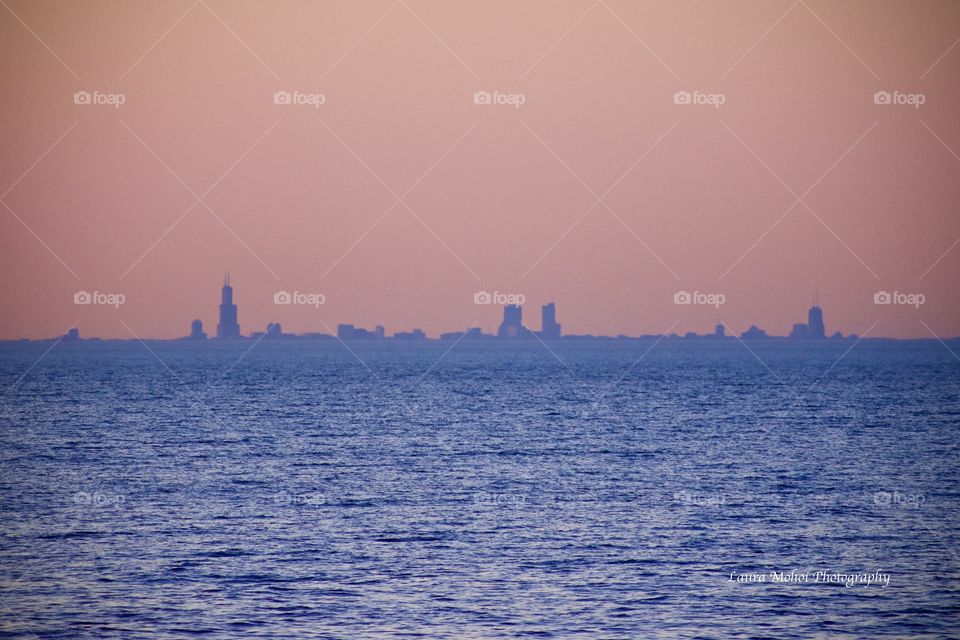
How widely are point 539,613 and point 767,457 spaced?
39.0 m

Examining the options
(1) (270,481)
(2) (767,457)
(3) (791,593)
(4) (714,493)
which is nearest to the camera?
(3) (791,593)

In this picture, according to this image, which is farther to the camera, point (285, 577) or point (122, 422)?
point (122, 422)

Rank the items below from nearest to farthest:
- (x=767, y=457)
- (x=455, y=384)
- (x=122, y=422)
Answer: (x=767, y=457) → (x=122, y=422) → (x=455, y=384)

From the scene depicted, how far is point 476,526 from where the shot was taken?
141ft

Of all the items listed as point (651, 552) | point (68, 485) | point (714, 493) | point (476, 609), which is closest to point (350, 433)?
point (68, 485)

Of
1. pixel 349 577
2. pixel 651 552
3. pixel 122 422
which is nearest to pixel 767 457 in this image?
pixel 651 552

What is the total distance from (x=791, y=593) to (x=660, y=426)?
53637 mm

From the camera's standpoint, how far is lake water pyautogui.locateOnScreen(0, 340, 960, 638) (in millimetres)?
30562

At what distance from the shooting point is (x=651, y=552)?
1507 inches

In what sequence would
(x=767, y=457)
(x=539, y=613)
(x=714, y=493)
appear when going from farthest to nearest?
1. (x=767, y=457)
2. (x=714, y=493)
3. (x=539, y=613)

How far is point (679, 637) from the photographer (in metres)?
28.8

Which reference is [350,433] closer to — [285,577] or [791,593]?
[285,577]

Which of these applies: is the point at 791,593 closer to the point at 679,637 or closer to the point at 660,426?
the point at 679,637

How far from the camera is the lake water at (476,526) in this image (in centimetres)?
3056
